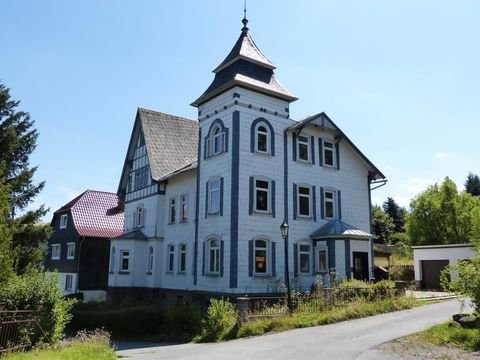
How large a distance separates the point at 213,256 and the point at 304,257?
5.04 metres

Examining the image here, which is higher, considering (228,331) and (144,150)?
(144,150)

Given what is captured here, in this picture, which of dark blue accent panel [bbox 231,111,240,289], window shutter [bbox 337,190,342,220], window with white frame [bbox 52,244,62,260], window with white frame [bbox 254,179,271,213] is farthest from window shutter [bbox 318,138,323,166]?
window with white frame [bbox 52,244,62,260]

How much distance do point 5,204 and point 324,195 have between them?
55.3 feet

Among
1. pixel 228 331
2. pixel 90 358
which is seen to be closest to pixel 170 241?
pixel 228 331

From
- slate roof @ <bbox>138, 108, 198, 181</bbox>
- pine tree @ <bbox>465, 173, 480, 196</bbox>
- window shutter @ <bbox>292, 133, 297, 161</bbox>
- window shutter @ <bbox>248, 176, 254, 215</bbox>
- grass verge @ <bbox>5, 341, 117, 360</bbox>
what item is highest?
pine tree @ <bbox>465, 173, 480, 196</bbox>

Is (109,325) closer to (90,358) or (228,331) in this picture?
(228,331)

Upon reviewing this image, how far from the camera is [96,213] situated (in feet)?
138

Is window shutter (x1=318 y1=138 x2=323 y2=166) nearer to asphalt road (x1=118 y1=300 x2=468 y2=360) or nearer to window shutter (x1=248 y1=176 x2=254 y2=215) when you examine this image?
window shutter (x1=248 y1=176 x2=254 y2=215)

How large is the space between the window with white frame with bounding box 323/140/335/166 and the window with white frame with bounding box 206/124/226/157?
663 cm

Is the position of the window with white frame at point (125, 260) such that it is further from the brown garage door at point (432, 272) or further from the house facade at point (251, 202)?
the brown garage door at point (432, 272)

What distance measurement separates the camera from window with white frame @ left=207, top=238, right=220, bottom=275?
78.4 feet

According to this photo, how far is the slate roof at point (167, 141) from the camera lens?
31.4 m

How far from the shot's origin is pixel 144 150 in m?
32.5

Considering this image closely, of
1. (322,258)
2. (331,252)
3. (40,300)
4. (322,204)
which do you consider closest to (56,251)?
(322,204)
